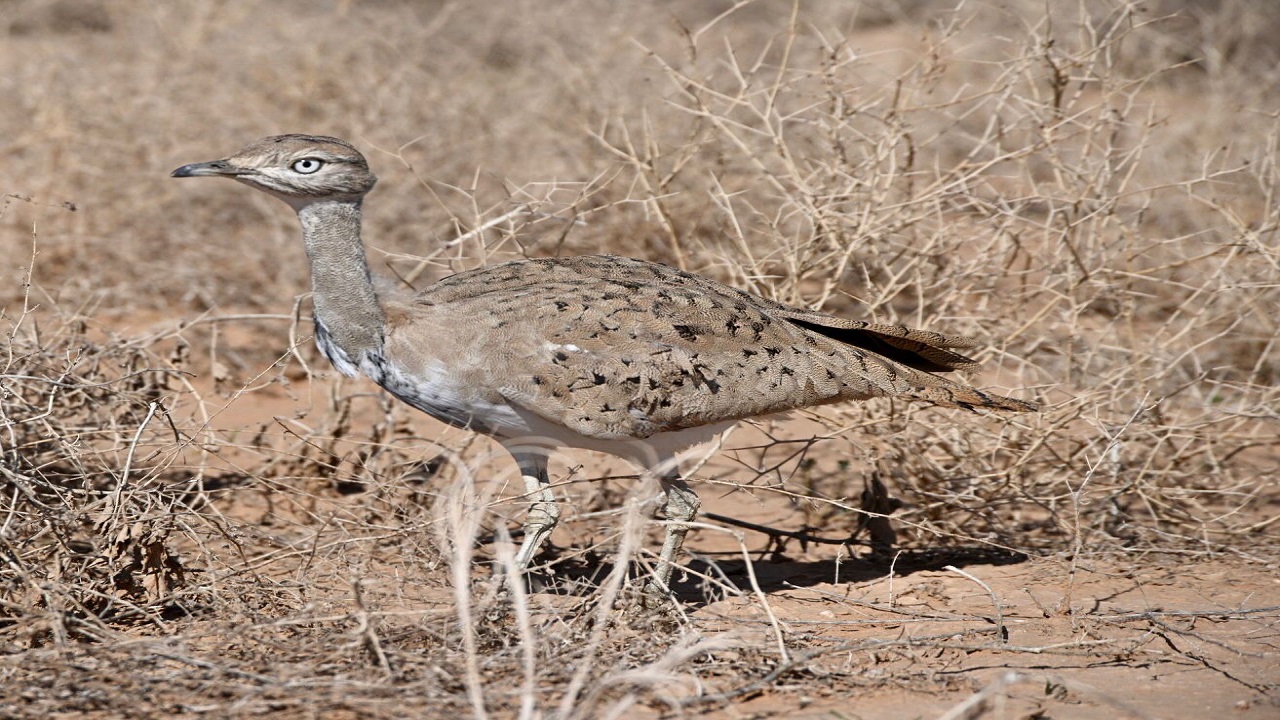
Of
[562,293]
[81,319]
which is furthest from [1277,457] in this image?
[81,319]

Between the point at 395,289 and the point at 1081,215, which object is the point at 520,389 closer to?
the point at 395,289

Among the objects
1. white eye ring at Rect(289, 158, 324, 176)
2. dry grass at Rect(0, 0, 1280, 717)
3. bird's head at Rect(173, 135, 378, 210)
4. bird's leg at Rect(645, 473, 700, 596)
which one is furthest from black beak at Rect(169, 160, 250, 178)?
bird's leg at Rect(645, 473, 700, 596)

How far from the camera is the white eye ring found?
3383 millimetres

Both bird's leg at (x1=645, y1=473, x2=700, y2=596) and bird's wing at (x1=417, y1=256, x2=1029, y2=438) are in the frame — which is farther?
bird's leg at (x1=645, y1=473, x2=700, y2=596)

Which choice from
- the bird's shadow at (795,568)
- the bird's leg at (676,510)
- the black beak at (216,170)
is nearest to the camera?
the black beak at (216,170)

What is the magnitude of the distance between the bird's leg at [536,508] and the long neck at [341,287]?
0.56m

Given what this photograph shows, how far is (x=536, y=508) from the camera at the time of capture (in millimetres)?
3844

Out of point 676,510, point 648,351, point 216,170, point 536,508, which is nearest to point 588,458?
point 536,508

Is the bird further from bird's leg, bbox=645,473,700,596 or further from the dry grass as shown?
the dry grass

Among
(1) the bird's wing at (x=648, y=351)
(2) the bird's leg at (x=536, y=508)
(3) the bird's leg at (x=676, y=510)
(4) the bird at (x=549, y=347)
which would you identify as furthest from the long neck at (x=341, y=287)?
(3) the bird's leg at (x=676, y=510)

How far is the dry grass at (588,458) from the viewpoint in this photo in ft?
9.87

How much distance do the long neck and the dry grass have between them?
0.90ft

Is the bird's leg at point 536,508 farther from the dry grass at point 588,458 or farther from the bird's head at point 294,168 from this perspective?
the bird's head at point 294,168

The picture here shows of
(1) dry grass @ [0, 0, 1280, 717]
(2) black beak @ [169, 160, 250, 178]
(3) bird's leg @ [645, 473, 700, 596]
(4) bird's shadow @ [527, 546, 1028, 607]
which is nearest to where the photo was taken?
(1) dry grass @ [0, 0, 1280, 717]
